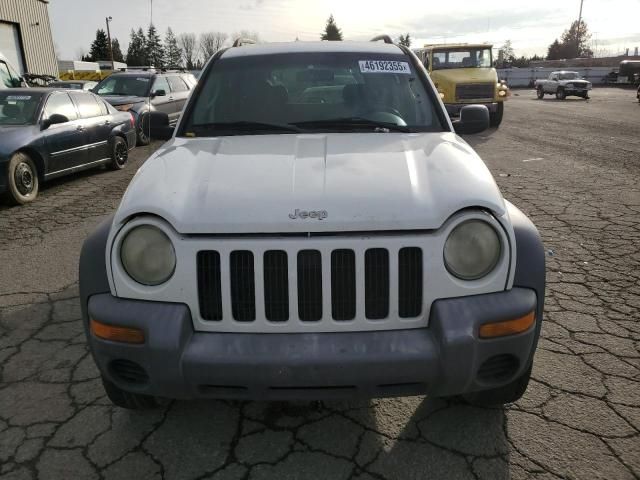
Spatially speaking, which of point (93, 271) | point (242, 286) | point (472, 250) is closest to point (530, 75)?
point (472, 250)

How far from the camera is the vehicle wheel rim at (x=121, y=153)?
9.50 metres

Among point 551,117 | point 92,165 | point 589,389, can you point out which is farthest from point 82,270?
point 551,117

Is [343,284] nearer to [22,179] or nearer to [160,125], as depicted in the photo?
[160,125]

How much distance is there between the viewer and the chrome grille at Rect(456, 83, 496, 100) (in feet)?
51.1

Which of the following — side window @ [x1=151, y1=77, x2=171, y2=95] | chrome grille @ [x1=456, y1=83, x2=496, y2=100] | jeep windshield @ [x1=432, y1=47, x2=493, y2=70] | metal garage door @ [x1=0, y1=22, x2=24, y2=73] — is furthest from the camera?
metal garage door @ [x1=0, y1=22, x2=24, y2=73]

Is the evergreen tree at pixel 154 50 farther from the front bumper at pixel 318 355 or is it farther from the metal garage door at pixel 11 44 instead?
the front bumper at pixel 318 355

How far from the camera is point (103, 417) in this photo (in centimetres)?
264

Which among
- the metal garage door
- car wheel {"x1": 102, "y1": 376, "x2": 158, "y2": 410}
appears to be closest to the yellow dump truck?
car wheel {"x1": 102, "y1": 376, "x2": 158, "y2": 410}

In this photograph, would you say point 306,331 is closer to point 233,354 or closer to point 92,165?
point 233,354

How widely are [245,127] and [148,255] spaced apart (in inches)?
49.8

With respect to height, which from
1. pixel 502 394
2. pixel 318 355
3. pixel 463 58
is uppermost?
pixel 463 58

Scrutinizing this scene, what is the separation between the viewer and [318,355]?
196cm

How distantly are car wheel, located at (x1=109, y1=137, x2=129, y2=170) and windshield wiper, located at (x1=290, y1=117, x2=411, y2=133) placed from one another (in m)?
7.22

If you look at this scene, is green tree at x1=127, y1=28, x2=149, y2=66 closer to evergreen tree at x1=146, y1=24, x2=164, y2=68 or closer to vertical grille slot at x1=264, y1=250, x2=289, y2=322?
evergreen tree at x1=146, y1=24, x2=164, y2=68
